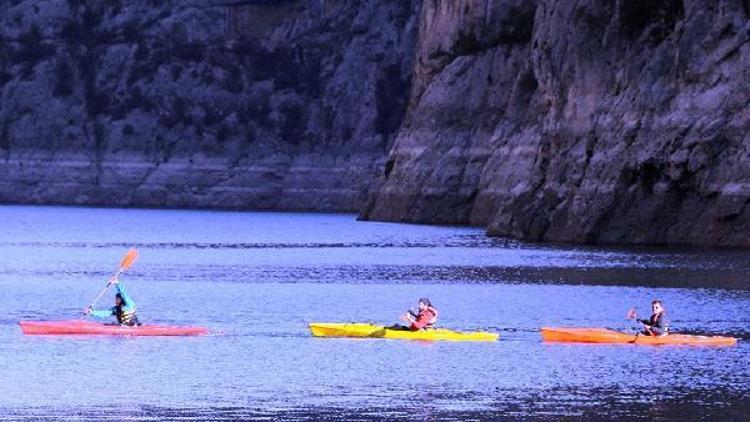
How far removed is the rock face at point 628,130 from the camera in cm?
9619

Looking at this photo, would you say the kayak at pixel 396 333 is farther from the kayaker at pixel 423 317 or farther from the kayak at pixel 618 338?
the kayak at pixel 618 338

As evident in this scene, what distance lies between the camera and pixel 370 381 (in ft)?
156

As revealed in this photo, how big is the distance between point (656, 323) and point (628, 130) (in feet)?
151

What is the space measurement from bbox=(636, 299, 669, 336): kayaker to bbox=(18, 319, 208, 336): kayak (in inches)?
517

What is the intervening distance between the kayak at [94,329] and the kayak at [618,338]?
10591 mm

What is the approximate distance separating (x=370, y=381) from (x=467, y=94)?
98.0m

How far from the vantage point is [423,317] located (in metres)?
57.2

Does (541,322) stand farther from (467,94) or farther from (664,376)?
(467,94)

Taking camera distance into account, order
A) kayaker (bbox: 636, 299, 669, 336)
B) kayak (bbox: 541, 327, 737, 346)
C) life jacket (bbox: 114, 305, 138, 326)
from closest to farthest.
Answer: kayaker (bbox: 636, 299, 669, 336) < kayak (bbox: 541, 327, 737, 346) < life jacket (bbox: 114, 305, 138, 326)

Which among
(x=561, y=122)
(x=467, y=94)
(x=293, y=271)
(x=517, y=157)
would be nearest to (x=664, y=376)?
(x=293, y=271)

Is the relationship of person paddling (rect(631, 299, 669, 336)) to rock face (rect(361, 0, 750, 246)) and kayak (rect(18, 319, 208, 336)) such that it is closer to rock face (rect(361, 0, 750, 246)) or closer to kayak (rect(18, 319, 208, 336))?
kayak (rect(18, 319, 208, 336))

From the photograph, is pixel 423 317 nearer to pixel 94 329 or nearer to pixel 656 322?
→ pixel 656 322

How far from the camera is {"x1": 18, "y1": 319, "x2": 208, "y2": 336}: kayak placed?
57250 mm

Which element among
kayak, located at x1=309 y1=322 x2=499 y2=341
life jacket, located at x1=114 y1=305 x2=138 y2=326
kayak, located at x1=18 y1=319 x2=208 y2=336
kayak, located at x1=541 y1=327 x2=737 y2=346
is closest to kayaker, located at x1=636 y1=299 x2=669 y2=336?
kayak, located at x1=541 y1=327 x2=737 y2=346
